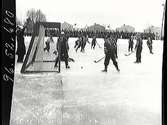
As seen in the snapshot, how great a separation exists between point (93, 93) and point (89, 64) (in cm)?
12

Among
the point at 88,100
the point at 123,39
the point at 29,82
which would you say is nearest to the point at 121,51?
the point at 123,39

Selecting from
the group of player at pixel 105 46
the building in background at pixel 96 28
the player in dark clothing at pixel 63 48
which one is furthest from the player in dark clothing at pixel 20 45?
the building in background at pixel 96 28

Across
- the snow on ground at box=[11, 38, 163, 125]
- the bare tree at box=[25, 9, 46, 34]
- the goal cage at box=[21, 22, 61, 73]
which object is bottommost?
the snow on ground at box=[11, 38, 163, 125]

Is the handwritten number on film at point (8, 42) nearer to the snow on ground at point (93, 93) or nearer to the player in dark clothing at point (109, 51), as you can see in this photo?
the snow on ground at point (93, 93)

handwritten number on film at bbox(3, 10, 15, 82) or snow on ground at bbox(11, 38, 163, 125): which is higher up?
handwritten number on film at bbox(3, 10, 15, 82)

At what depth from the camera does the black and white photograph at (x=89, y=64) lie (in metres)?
1.28

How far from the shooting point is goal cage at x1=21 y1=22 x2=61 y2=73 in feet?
4.22

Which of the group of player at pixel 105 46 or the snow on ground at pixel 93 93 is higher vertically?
the group of player at pixel 105 46

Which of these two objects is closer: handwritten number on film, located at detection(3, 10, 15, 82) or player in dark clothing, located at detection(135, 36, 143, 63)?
handwritten number on film, located at detection(3, 10, 15, 82)

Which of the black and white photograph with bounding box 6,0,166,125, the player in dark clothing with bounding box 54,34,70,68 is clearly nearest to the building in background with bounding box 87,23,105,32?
the black and white photograph with bounding box 6,0,166,125

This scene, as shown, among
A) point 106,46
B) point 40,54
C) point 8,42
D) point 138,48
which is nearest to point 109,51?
point 106,46

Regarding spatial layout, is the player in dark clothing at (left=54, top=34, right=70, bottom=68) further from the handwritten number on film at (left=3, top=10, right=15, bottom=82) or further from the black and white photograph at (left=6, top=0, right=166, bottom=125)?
the handwritten number on film at (left=3, top=10, right=15, bottom=82)

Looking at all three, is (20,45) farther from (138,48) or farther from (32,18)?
(138,48)

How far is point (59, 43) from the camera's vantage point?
1323 millimetres
